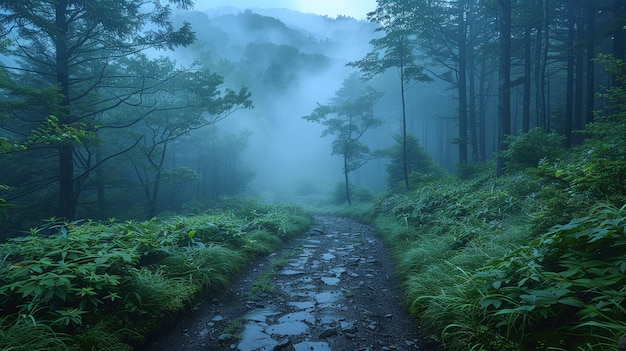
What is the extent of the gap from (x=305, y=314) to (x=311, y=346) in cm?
79

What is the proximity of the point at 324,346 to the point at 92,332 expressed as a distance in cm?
225

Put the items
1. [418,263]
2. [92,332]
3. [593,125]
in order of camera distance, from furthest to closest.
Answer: [593,125]
[418,263]
[92,332]

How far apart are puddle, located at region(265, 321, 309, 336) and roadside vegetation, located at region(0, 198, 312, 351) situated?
1.23 meters

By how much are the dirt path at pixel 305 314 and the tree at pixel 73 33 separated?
281 inches

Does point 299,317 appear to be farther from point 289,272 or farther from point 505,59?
point 505,59

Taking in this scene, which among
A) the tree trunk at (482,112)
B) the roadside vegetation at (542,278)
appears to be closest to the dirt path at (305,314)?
the roadside vegetation at (542,278)

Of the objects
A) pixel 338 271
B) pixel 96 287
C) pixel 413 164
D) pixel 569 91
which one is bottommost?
pixel 338 271

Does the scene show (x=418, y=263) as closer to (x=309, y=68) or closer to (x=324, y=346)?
(x=324, y=346)

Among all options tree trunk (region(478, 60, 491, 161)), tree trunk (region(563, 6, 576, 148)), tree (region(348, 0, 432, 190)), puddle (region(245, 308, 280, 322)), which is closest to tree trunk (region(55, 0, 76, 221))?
puddle (region(245, 308, 280, 322))

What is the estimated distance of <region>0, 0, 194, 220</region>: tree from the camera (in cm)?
778

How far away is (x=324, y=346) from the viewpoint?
3008 millimetres

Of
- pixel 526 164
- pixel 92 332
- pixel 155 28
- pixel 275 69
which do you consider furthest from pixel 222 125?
pixel 92 332

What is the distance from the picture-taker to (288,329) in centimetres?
340

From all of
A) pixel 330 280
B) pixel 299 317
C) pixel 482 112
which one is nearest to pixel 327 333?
pixel 299 317
